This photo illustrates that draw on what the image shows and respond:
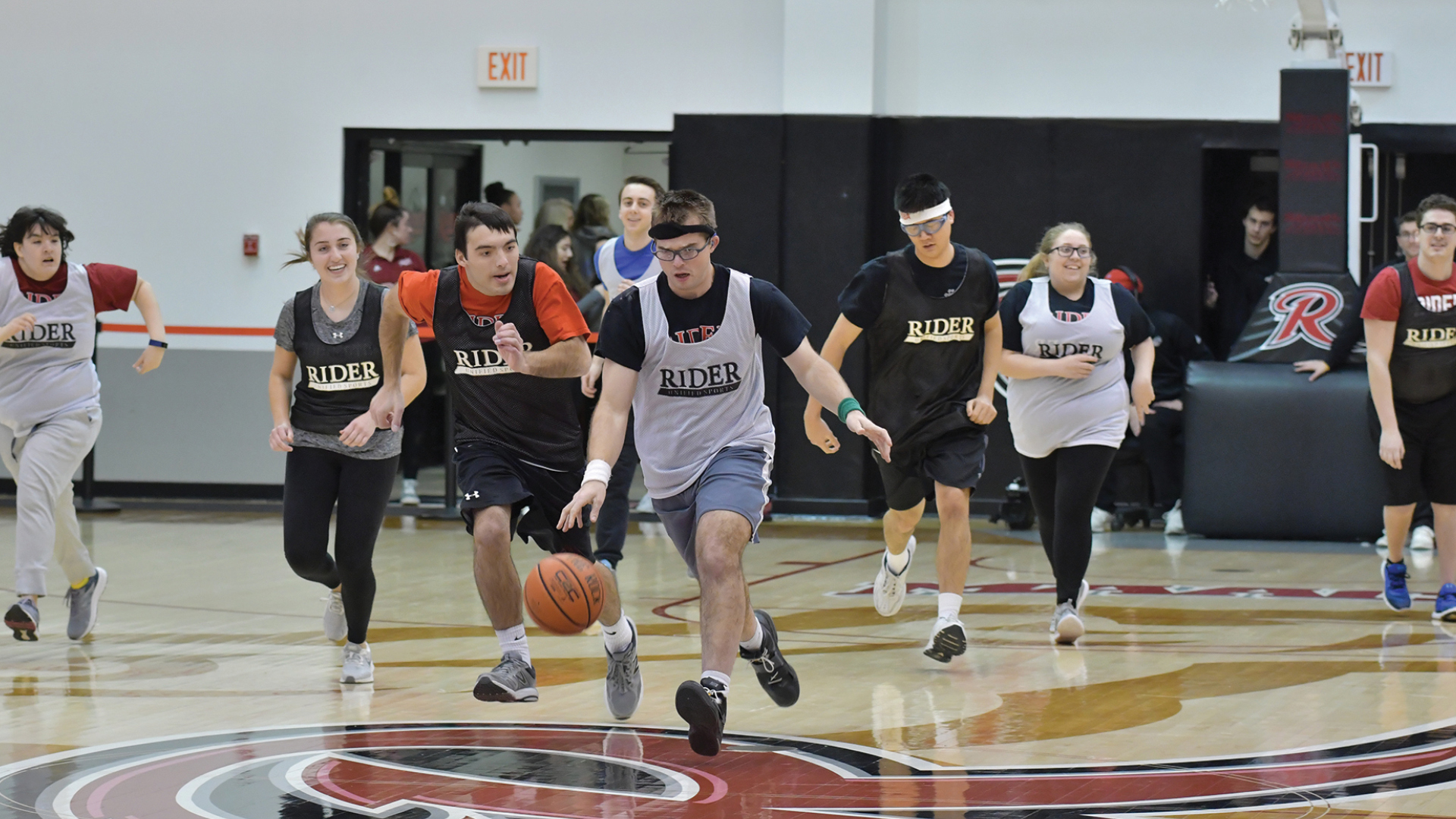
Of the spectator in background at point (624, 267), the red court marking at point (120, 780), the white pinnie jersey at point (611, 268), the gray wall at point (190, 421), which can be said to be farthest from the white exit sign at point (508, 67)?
the red court marking at point (120, 780)

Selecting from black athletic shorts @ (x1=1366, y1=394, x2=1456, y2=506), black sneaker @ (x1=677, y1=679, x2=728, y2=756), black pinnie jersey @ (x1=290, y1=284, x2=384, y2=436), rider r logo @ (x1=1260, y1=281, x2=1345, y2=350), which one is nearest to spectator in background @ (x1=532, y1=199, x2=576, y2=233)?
rider r logo @ (x1=1260, y1=281, x2=1345, y2=350)

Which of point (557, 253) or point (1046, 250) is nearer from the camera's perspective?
point (1046, 250)

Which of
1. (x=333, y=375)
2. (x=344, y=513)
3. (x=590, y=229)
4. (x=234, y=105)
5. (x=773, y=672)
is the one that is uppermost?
(x=234, y=105)

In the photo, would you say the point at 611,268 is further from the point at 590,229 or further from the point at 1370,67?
the point at 1370,67

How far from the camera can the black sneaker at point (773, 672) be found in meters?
5.56

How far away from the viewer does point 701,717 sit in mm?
4781

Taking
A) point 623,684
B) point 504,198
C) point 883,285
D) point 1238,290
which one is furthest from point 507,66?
point 623,684

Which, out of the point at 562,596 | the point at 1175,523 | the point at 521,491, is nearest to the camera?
the point at 562,596

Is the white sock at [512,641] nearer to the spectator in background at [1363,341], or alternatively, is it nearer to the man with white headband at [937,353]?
the man with white headband at [937,353]

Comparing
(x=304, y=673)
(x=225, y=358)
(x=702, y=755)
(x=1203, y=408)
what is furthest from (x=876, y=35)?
(x=702, y=755)

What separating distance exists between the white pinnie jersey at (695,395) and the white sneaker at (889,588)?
2033 millimetres

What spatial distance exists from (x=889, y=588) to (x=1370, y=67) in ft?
23.0

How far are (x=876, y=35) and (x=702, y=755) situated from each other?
Answer: 8533 mm

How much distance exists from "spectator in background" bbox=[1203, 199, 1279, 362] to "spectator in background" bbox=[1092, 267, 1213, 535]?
0.56m
